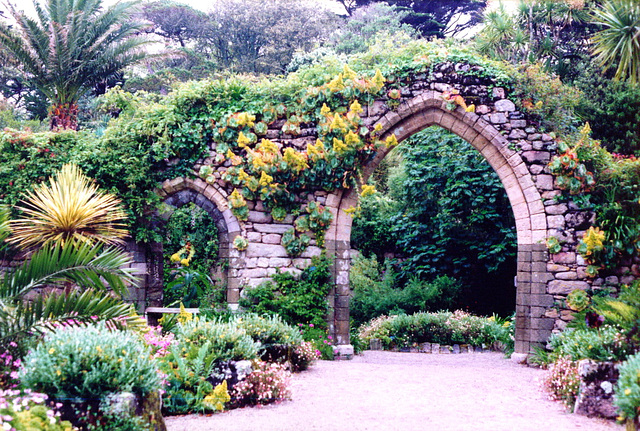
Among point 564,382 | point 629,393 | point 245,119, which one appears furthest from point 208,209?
point 629,393

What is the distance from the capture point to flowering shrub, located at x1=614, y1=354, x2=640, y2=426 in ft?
13.4

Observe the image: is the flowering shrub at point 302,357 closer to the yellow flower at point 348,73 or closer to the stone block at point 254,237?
the stone block at point 254,237

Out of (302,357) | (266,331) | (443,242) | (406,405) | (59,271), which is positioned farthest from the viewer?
(443,242)

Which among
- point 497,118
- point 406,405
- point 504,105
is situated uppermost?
point 504,105

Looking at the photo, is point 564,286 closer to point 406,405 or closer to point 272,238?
point 406,405

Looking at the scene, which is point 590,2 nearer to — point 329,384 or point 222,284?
point 222,284

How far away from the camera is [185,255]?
450 inches

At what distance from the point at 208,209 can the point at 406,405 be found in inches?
189

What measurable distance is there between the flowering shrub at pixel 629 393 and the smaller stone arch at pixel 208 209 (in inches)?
232

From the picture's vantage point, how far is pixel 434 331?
38.0ft

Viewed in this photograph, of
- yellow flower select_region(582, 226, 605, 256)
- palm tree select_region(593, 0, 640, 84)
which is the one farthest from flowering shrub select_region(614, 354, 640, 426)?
yellow flower select_region(582, 226, 605, 256)

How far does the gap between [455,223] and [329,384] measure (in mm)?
7505

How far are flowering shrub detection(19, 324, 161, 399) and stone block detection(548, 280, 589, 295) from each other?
6136 millimetres

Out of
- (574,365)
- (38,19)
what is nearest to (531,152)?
(574,365)
